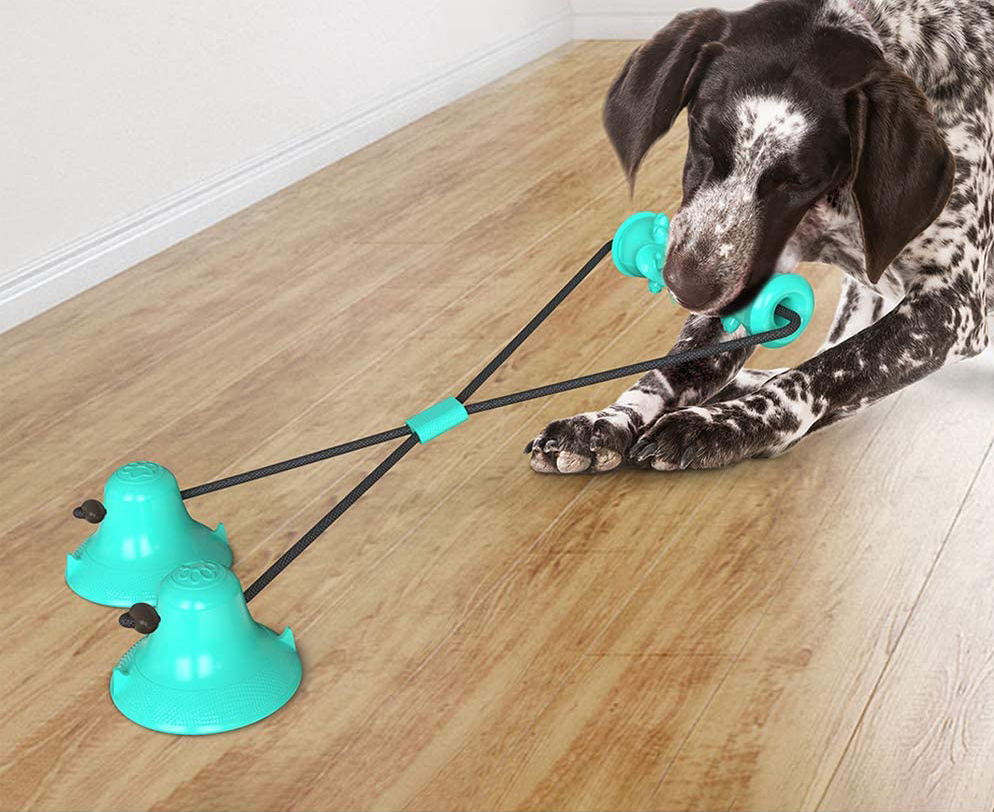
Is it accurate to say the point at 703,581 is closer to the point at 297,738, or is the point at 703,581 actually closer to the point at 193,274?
the point at 297,738

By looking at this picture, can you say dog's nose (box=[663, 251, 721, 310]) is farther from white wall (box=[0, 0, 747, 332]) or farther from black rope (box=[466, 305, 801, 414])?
white wall (box=[0, 0, 747, 332])

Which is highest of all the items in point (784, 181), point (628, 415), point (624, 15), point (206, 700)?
point (784, 181)

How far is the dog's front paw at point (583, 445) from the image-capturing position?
215 centimetres

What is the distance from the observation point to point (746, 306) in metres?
2.03

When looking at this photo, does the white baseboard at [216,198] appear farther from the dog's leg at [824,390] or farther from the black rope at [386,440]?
the dog's leg at [824,390]

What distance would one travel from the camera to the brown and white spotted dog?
1.93 m

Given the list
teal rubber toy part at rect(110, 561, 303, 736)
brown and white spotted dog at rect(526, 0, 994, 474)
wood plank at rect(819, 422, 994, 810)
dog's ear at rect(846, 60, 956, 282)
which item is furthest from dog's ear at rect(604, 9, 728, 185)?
teal rubber toy part at rect(110, 561, 303, 736)

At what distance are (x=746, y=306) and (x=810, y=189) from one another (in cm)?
19

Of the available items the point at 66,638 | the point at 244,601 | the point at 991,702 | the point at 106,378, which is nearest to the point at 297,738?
the point at 244,601

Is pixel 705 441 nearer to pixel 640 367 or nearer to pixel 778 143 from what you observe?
pixel 640 367

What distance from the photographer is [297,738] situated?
1.60 m

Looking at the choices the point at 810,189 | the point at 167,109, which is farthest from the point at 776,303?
the point at 167,109

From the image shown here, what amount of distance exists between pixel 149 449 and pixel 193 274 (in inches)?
39.3

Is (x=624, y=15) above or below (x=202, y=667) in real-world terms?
below
